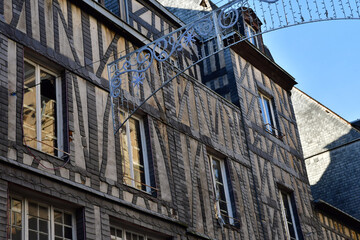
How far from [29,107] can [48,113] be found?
14.8 inches

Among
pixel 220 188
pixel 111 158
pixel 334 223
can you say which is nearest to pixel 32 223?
pixel 111 158

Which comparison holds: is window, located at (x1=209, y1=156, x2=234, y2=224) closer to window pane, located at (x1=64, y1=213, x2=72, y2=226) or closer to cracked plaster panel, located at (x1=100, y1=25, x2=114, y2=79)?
cracked plaster panel, located at (x1=100, y1=25, x2=114, y2=79)

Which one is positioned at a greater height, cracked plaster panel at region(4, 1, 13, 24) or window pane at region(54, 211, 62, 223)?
cracked plaster panel at region(4, 1, 13, 24)

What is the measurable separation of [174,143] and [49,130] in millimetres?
2897

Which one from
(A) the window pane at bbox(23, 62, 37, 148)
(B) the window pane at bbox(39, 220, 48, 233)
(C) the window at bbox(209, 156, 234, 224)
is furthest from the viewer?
(C) the window at bbox(209, 156, 234, 224)

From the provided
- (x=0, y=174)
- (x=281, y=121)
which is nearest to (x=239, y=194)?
(x=281, y=121)

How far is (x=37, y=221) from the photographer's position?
25.8 ft

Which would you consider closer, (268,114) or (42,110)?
(42,110)

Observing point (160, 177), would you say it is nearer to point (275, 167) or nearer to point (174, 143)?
point (174, 143)

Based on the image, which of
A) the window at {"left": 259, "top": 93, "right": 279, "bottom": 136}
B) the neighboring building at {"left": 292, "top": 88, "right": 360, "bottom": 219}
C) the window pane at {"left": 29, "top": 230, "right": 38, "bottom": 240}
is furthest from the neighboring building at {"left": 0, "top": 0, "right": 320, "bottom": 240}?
the neighboring building at {"left": 292, "top": 88, "right": 360, "bottom": 219}

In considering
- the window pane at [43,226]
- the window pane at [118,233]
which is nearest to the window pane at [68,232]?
the window pane at [43,226]

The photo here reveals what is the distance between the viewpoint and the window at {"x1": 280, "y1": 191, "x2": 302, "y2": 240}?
1406 centimetres

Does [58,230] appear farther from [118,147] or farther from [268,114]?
[268,114]

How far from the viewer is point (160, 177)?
10.3 metres
